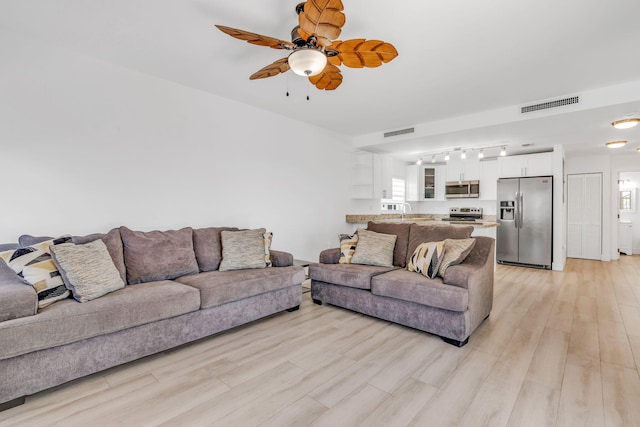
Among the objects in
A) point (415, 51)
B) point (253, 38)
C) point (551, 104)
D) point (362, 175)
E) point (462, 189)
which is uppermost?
point (415, 51)

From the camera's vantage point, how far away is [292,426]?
5.18ft

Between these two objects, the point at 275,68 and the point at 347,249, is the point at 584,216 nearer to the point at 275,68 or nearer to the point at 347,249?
the point at 347,249

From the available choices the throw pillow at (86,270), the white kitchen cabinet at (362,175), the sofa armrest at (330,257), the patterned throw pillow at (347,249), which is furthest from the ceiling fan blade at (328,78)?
the white kitchen cabinet at (362,175)

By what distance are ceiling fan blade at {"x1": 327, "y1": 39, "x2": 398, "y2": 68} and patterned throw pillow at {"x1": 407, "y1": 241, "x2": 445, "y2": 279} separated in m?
1.77

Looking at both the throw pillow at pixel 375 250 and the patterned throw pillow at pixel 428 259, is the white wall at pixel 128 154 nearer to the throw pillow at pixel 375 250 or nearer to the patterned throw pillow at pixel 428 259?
the throw pillow at pixel 375 250

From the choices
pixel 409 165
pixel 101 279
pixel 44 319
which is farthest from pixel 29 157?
pixel 409 165

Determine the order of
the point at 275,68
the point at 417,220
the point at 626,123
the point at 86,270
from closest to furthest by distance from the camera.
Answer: the point at 86,270 → the point at 275,68 → the point at 626,123 → the point at 417,220

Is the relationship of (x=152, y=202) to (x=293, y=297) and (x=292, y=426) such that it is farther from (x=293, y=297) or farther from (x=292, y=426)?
(x=292, y=426)

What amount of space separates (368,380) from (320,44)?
7.35 ft

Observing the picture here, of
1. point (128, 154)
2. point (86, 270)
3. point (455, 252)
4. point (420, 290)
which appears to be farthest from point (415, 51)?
point (86, 270)

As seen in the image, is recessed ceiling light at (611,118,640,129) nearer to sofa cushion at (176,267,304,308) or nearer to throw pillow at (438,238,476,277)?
throw pillow at (438,238,476,277)

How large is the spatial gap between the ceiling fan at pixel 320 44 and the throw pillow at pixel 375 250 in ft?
6.51

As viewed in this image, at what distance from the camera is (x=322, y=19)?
5.62ft

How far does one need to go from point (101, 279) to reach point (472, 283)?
2924 mm
